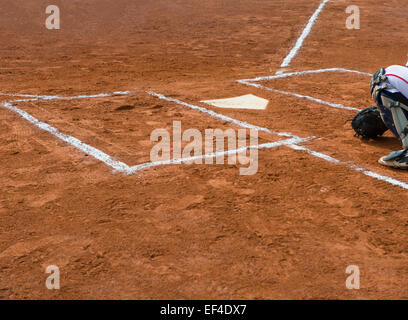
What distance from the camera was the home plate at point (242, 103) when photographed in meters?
6.57

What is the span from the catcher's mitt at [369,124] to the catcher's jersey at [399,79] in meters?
0.47

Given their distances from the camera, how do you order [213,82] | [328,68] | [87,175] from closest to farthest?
[87,175], [213,82], [328,68]

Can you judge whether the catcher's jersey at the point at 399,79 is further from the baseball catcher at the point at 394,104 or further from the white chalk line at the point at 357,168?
the white chalk line at the point at 357,168

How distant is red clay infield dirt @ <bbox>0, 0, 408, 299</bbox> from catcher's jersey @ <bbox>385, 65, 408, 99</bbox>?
26.0 inches

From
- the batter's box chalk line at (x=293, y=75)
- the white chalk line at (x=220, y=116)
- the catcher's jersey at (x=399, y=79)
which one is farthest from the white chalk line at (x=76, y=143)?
the batter's box chalk line at (x=293, y=75)

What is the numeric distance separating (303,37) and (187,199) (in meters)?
8.01

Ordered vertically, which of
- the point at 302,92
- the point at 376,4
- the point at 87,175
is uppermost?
the point at 376,4

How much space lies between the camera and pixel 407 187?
4.34 meters

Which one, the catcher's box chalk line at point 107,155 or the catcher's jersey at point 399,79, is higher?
the catcher's jersey at point 399,79

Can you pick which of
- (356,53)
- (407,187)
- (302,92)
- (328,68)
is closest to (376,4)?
(356,53)

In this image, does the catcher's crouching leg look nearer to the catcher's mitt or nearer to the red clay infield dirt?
the red clay infield dirt

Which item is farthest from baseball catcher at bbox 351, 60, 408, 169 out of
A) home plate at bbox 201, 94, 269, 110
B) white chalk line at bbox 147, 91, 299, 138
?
home plate at bbox 201, 94, 269, 110

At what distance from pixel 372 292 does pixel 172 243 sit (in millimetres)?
1337

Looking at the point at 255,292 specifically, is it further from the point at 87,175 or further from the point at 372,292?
the point at 87,175
